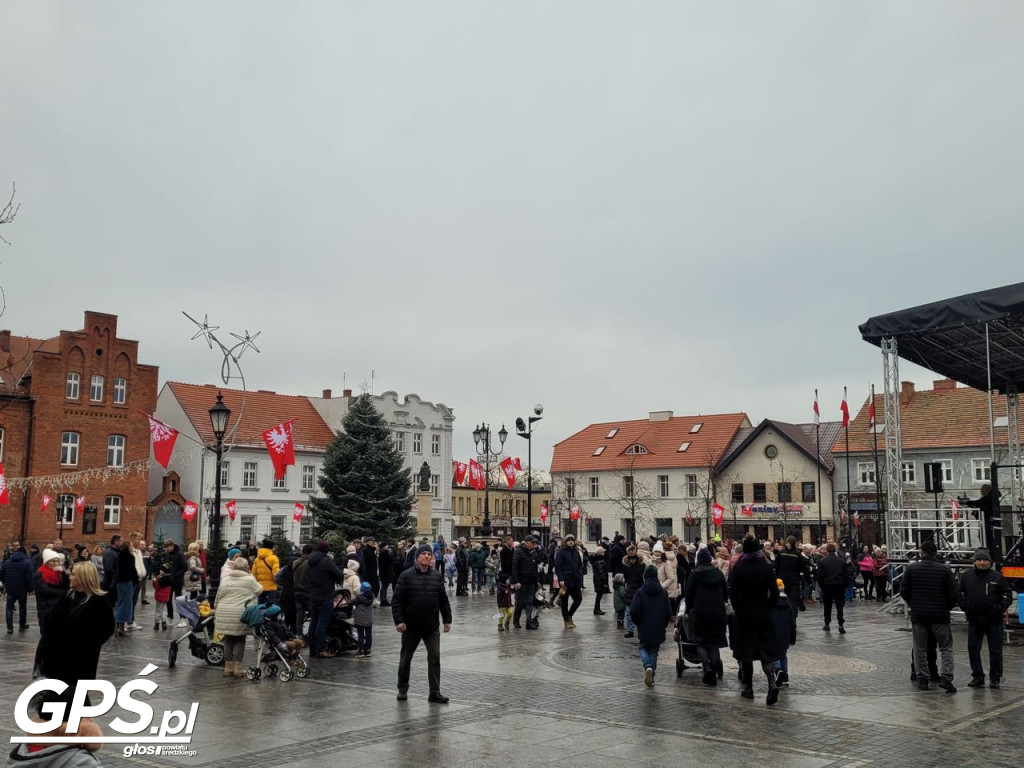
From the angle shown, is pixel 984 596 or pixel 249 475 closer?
pixel 984 596

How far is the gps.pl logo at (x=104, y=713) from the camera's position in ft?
15.5

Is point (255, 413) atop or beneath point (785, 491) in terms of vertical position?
atop

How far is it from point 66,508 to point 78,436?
3.72m

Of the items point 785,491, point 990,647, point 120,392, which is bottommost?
point 990,647

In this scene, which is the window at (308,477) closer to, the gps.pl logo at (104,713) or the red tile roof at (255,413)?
the red tile roof at (255,413)

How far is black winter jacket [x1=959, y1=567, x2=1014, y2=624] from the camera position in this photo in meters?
12.2

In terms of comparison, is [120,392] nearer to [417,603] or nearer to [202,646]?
[202,646]

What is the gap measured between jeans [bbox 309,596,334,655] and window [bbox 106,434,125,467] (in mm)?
38713

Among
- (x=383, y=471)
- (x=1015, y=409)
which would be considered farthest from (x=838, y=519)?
(x=1015, y=409)

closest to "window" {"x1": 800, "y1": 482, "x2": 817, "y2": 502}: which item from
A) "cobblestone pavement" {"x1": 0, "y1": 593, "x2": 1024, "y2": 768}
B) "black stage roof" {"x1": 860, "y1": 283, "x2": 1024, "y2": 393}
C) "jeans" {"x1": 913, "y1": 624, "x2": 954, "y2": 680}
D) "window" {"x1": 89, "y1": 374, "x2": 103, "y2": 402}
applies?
"black stage roof" {"x1": 860, "y1": 283, "x2": 1024, "y2": 393}

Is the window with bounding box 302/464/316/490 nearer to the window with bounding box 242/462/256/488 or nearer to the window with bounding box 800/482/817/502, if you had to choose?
the window with bounding box 242/462/256/488

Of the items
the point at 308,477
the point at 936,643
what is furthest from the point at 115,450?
the point at 936,643

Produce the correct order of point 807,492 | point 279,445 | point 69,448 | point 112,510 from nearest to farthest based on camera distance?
point 279,445 → point 69,448 → point 112,510 → point 807,492

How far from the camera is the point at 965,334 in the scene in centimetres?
2283
